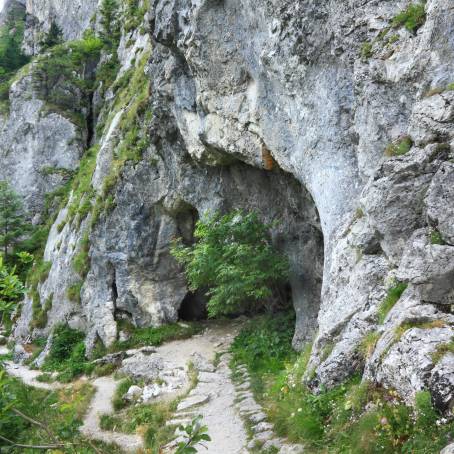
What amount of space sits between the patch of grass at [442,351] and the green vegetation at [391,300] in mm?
1769

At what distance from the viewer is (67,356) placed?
75.5 feet

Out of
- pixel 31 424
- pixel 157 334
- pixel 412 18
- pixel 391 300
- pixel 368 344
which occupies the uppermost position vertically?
pixel 412 18

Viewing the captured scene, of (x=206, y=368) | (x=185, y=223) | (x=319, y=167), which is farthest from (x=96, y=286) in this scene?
(x=319, y=167)

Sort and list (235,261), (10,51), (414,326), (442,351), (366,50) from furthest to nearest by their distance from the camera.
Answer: (10,51), (235,261), (366,50), (414,326), (442,351)

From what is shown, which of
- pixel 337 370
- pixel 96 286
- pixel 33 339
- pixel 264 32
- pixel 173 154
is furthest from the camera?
pixel 33 339

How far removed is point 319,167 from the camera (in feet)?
42.9

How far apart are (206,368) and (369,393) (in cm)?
982

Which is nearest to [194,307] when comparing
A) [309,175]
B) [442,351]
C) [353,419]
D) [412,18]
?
[309,175]

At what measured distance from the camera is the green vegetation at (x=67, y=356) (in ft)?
66.0

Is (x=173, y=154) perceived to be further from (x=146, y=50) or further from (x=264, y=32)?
(x=146, y=50)

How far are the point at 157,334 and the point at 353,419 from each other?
16.0 m

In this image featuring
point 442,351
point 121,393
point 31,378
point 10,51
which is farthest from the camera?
point 10,51

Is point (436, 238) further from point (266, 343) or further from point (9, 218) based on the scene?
point (9, 218)

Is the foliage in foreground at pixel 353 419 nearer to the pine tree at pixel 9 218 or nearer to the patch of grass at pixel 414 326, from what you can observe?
the patch of grass at pixel 414 326
